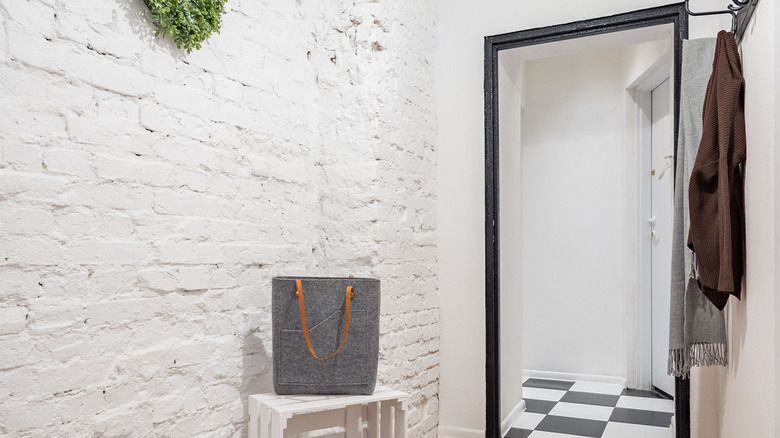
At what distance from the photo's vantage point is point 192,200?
1765mm

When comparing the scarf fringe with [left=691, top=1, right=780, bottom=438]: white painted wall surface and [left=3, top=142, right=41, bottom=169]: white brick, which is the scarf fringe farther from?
[left=3, top=142, right=41, bottom=169]: white brick

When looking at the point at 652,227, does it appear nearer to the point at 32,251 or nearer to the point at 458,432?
the point at 458,432

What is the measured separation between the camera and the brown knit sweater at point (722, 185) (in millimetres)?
1614

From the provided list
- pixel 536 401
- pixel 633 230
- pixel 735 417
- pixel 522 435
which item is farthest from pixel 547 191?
pixel 735 417

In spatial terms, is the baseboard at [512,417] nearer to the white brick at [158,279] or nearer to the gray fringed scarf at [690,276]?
the gray fringed scarf at [690,276]

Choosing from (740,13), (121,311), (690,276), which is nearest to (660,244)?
(690,276)

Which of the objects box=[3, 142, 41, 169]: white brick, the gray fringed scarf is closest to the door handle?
the gray fringed scarf

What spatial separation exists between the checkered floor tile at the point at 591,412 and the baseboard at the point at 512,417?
0.02 m

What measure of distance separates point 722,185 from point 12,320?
1761mm

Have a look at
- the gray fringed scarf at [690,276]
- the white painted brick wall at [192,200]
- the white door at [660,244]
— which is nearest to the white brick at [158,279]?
the white painted brick wall at [192,200]

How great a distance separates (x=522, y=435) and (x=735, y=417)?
112 cm

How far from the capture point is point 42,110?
1374 mm

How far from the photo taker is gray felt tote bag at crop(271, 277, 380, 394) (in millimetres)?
1801

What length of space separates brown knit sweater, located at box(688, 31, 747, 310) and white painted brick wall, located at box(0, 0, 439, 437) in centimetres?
113
